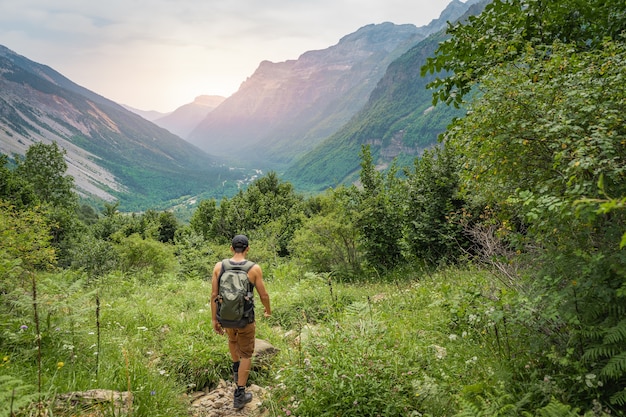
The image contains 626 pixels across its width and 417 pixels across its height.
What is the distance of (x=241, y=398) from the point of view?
468cm

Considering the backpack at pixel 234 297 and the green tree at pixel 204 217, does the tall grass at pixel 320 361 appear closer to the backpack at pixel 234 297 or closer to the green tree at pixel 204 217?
the backpack at pixel 234 297

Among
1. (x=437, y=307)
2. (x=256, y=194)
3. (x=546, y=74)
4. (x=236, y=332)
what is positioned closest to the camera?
(x=546, y=74)

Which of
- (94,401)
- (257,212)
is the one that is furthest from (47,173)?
(94,401)

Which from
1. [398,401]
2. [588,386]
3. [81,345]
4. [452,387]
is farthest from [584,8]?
[81,345]

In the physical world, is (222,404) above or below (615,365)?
below

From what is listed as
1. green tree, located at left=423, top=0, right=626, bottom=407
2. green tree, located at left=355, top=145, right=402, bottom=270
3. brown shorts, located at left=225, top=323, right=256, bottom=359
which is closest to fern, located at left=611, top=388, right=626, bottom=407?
green tree, located at left=423, top=0, right=626, bottom=407

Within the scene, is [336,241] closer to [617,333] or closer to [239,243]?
[239,243]

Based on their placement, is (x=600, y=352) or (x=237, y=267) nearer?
(x=600, y=352)

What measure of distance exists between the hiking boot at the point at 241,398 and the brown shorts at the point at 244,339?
46 cm

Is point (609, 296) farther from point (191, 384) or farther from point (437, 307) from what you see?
point (191, 384)

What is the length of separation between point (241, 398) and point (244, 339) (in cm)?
76

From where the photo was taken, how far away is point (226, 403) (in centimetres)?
480

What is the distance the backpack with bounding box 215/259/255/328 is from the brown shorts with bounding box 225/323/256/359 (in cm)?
21

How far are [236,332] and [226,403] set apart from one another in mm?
936
